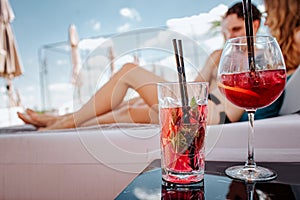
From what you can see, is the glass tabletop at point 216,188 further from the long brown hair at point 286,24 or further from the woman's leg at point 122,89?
the long brown hair at point 286,24

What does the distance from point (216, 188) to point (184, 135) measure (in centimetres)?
10

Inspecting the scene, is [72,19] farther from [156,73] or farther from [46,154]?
[46,154]

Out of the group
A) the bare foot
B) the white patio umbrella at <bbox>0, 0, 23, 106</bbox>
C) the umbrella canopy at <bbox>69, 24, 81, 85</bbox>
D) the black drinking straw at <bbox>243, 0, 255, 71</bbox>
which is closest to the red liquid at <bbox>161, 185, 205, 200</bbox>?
the black drinking straw at <bbox>243, 0, 255, 71</bbox>

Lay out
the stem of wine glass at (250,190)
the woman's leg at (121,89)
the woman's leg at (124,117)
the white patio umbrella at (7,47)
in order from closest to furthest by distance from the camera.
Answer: the stem of wine glass at (250,190) < the woman's leg at (124,117) < the woman's leg at (121,89) < the white patio umbrella at (7,47)

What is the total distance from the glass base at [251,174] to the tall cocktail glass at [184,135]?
7 centimetres

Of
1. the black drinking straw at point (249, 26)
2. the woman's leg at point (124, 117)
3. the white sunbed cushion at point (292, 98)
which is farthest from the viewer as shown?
the woman's leg at point (124, 117)

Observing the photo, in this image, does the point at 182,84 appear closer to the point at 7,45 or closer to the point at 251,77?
the point at 251,77

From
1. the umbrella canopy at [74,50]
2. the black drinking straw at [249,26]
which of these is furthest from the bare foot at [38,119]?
the umbrella canopy at [74,50]

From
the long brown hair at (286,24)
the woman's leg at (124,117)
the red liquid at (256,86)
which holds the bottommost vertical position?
the woman's leg at (124,117)

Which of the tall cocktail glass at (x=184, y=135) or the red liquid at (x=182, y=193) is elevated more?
the tall cocktail glass at (x=184, y=135)

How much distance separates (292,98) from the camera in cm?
106

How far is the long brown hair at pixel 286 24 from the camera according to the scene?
151 cm

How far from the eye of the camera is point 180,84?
0.50 metres

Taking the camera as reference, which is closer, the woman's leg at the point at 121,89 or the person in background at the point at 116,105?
the person in background at the point at 116,105
